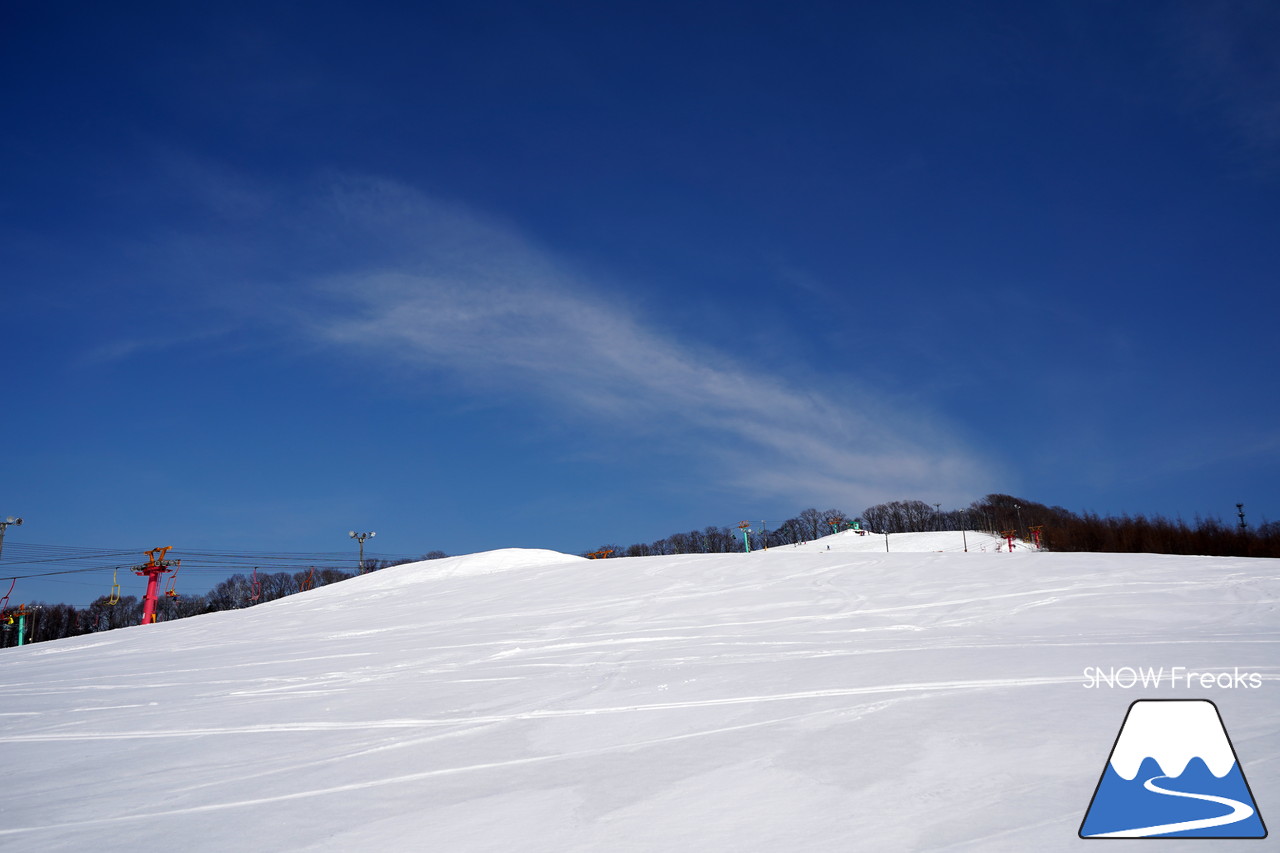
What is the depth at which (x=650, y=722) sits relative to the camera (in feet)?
13.1

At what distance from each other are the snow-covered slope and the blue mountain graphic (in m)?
0.07

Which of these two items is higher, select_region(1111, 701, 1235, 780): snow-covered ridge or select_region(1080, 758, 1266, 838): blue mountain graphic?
select_region(1111, 701, 1235, 780): snow-covered ridge

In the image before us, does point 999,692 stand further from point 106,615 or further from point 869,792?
point 106,615

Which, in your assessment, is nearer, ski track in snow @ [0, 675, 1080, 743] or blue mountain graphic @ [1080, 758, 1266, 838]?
blue mountain graphic @ [1080, 758, 1266, 838]

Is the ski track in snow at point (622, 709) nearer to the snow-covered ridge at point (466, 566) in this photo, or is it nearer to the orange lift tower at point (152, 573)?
the snow-covered ridge at point (466, 566)

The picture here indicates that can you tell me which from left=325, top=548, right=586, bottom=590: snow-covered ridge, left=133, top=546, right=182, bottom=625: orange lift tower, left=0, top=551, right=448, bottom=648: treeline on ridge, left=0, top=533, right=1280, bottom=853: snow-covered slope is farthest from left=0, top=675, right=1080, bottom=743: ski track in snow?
left=0, top=551, right=448, bottom=648: treeline on ridge

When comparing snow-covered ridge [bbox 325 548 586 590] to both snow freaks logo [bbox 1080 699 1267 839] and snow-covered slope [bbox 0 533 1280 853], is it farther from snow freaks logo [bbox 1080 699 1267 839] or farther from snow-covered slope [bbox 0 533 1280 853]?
snow freaks logo [bbox 1080 699 1267 839]

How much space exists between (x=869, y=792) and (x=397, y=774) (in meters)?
2.16

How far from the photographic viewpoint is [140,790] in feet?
11.2

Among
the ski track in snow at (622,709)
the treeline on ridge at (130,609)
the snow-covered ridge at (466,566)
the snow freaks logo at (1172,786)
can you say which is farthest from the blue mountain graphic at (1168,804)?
the treeline on ridge at (130,609)

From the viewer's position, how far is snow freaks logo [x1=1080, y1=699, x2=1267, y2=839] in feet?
7.83

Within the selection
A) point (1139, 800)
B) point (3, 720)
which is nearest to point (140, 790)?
point (3, 720)

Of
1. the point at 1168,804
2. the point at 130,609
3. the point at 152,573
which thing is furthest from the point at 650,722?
the point at 130,609

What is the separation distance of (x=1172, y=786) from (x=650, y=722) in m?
2.38
